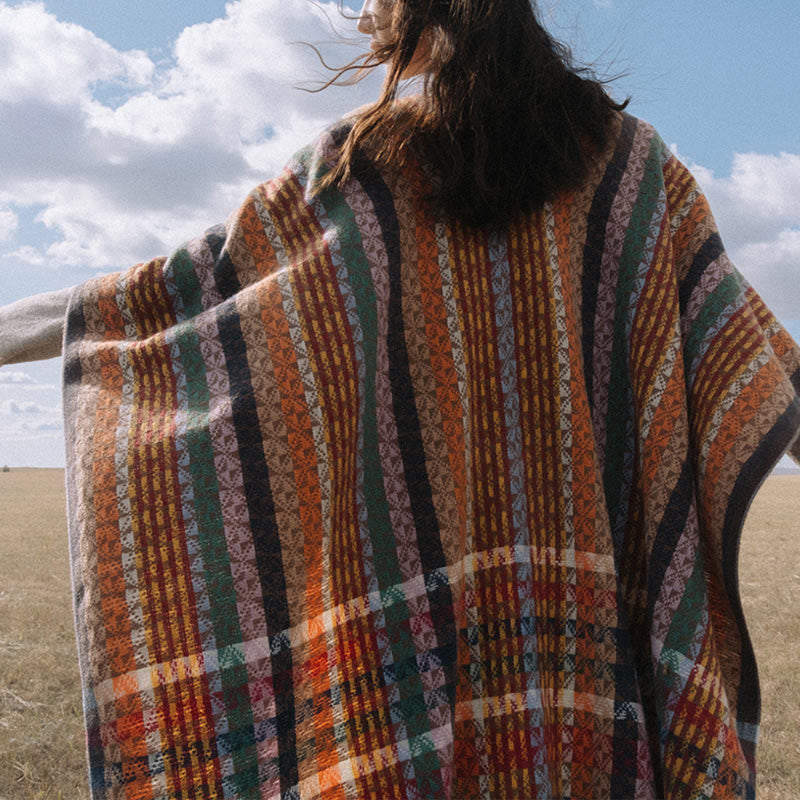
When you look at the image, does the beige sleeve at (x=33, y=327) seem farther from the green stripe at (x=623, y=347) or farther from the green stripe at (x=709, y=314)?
the green stripe at (x=709, y=314)

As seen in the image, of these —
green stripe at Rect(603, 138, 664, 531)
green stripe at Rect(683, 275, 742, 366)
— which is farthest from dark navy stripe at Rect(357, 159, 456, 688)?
green stripe at Rect(683, 275, 742, 366)

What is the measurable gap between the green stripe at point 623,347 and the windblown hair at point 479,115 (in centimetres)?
11

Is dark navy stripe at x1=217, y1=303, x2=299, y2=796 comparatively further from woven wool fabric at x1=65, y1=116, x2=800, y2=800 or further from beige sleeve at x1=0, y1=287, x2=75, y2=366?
beige sleeve at x1=0, y1=287, x2=75, y2=366

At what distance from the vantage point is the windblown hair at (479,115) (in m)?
1.12

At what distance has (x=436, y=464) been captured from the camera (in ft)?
3.64

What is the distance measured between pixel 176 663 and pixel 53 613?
11.0 feet

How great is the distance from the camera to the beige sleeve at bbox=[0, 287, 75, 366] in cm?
120

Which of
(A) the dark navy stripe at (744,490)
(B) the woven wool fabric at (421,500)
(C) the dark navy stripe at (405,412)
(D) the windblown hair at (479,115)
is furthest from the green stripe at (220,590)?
(A) the dark navy stripe at (744,490)

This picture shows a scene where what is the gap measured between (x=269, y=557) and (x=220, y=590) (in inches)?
3.0

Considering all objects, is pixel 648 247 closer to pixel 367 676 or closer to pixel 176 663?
pixel 367 676

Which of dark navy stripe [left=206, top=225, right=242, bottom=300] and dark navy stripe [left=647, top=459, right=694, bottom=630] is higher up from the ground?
dark navy stripe [left=206, top=225, right=242, bottom=300]

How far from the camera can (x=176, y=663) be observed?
3.34 ft

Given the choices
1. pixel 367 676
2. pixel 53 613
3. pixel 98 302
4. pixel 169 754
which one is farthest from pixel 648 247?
pixel 53 613

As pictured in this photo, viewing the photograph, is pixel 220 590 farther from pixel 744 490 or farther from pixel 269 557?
pixel 744 490
